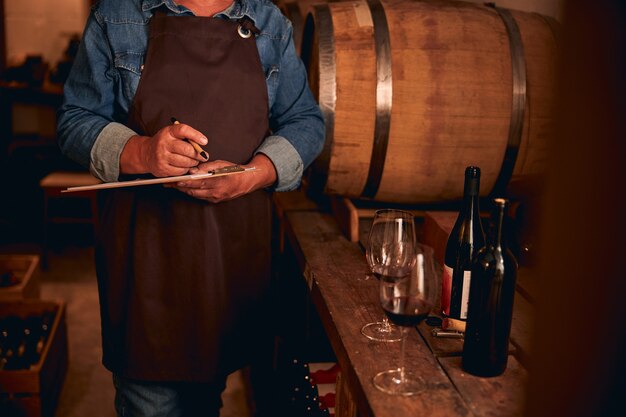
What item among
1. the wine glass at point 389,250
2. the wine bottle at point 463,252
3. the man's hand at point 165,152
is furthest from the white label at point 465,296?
the man's hand at point 165,152

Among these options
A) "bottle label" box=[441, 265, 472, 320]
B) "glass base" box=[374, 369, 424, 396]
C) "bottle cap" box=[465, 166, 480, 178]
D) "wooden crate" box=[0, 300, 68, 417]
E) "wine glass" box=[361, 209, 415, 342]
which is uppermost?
"bottle cap" box=[465, 166, 480, 178]

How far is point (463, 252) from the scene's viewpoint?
1722 mm

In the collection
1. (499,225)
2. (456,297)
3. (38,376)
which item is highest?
(499,225)

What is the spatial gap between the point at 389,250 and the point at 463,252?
0.75 feet

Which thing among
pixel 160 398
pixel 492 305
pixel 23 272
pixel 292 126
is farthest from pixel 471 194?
pixel 23 272

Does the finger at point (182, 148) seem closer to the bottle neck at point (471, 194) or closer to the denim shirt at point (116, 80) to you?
the denim shirt at point (116, 80)

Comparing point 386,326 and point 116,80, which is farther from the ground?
point 116,80

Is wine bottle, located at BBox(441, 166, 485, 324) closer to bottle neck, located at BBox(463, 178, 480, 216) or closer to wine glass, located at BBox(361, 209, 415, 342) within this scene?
bottle neck, located at BBox(463, 178, 480, 216)

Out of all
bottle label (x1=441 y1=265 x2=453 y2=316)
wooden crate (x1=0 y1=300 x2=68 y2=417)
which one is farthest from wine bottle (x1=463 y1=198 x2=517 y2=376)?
wooden crate (x1=0 y1=300 x2=68 y2=417)

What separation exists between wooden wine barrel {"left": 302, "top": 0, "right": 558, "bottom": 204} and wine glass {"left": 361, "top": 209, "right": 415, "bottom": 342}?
570 millimetres

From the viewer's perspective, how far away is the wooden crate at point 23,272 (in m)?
3.40

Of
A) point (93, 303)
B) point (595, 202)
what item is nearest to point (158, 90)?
point (595, 202)

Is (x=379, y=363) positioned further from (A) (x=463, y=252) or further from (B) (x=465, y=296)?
(A) (x=463, y=252)

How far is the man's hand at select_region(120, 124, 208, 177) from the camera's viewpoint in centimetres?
161
